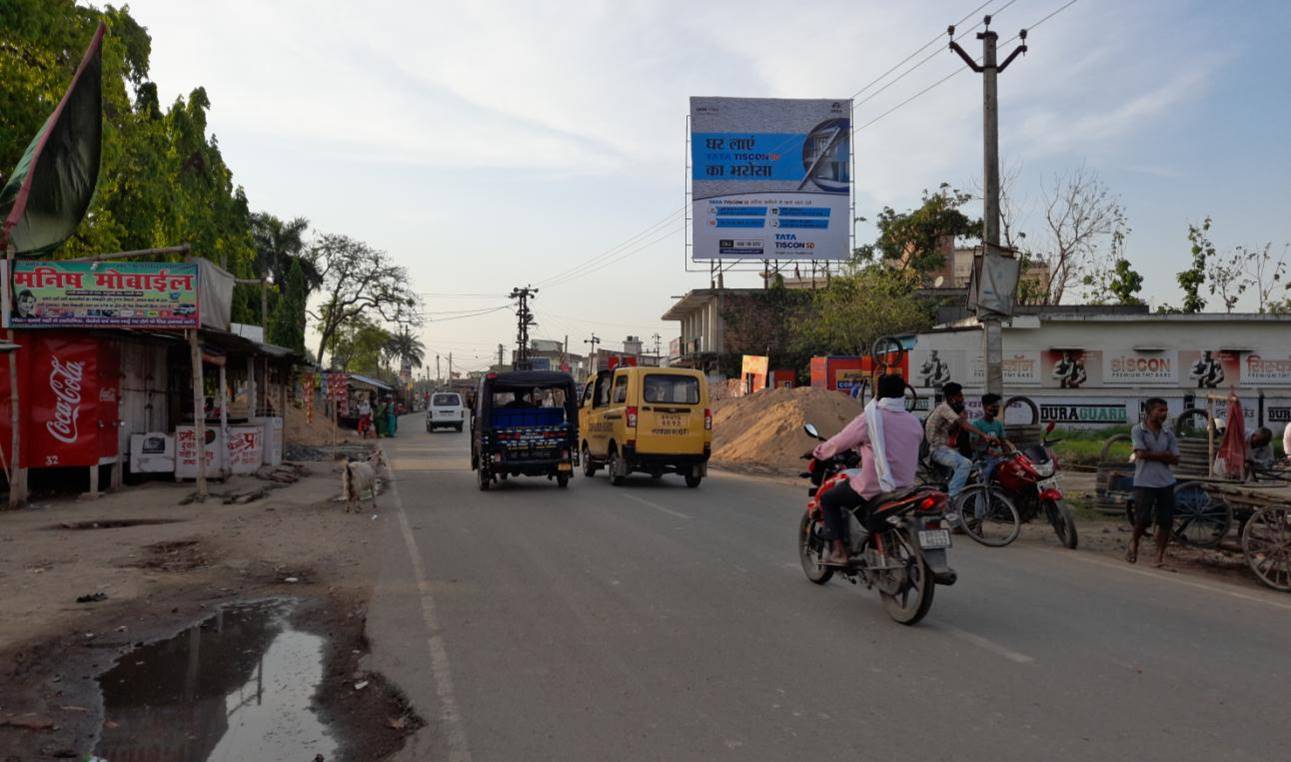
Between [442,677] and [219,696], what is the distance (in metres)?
1.27

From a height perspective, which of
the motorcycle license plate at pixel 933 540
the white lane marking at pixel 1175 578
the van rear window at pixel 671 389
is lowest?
the white lane marking at pixel 1175 578

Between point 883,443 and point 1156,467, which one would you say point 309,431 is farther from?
point 883,443

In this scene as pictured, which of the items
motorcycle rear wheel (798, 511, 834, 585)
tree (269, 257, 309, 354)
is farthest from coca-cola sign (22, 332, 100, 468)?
tree (269, 257, 309, 354)

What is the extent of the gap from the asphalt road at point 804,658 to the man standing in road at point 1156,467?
59 centimetres

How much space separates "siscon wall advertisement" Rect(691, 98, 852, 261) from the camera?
3709 centimetres

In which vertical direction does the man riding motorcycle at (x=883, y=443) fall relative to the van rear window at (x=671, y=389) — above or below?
below

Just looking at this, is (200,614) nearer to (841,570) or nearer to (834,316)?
(841,570)

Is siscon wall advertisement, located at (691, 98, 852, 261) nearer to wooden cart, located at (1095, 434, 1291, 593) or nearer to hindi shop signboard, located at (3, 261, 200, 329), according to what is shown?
hindi shop signboard, located at (3, 261, 200, 329)

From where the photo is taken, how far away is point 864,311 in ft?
130

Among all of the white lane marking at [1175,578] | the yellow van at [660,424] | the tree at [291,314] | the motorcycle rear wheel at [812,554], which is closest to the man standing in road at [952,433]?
the white lane marking at [1175,578]

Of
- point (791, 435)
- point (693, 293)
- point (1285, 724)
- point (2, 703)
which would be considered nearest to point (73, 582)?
point (2, 703)

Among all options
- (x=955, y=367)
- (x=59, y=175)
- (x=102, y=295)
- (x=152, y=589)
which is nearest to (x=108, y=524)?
(x=102, y=295)

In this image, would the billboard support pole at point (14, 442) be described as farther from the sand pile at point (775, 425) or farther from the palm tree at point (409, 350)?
the palm tree at point (409, 350)

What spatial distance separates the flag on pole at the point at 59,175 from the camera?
Result: 1281cm
